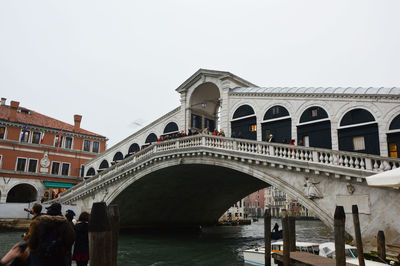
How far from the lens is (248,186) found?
24.9 metres

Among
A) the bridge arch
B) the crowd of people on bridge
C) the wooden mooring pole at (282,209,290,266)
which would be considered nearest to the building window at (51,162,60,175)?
the bridge arch

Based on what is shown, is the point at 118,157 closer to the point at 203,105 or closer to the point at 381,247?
the point at 203,105

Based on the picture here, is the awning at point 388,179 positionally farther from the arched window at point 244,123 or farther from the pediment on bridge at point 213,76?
the pediment on bridge at point 213,76

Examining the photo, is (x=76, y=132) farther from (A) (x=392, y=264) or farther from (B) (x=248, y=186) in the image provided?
(A) (x=392, y=264)

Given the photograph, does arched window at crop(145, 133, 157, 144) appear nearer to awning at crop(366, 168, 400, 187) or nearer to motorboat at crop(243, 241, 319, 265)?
motorboat at crop(243, 241, 319, 265)

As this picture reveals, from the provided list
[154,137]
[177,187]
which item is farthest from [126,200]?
[154,137]

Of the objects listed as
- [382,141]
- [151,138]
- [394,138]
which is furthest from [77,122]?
[394,138]

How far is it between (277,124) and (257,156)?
4245mm

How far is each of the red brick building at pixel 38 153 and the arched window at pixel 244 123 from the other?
17791mm

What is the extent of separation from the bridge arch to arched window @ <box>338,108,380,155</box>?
3.81 meters

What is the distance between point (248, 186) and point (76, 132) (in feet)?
57.1

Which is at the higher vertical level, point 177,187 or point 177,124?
point 177,124

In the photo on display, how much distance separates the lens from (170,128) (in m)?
24.3

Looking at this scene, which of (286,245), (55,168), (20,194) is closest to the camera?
(286,245)
